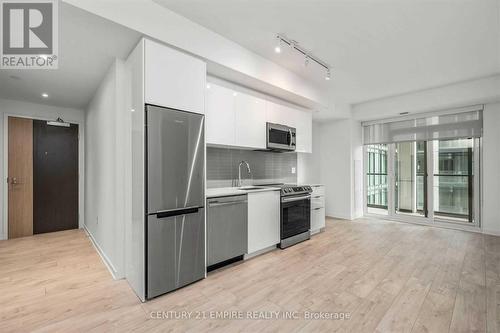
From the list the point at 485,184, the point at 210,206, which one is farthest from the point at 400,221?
the point at 210,206

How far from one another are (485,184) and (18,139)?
28.1 ft

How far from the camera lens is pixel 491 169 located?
13.7ft

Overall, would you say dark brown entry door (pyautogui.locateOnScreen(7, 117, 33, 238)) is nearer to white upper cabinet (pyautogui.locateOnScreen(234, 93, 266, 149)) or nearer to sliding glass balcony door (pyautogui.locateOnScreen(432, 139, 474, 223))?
white upper cabinet (pyautogui.locateOnScreen(234, 93, 266, 149))

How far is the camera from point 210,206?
2643mm

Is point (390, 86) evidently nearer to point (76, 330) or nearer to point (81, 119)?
point (76, 330)

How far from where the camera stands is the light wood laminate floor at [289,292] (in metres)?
1.83

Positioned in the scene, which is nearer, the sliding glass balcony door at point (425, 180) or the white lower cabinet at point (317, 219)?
the white lower cabinet at point (317, 219)

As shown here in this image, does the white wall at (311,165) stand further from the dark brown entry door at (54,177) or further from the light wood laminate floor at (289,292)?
the dark brown entry door at (54,177)

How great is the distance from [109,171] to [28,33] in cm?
155

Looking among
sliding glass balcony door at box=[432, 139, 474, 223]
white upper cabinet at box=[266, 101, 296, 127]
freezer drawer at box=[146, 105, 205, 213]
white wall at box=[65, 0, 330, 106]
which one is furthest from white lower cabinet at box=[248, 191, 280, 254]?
sliding glass balcony door at box=[432, 139, 474, 223]

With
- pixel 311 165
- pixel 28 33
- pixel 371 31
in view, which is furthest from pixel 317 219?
pixel 28 33

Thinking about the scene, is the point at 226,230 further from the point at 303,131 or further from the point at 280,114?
the point at 303,131

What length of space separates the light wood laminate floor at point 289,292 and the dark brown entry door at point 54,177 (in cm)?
94

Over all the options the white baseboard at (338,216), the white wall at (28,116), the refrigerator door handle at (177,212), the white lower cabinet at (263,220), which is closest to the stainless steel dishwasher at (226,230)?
the white lower cabinet at (263,220)
